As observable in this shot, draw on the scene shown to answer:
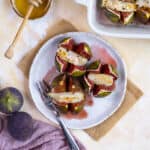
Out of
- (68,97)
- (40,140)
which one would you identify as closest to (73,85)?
(68,97)

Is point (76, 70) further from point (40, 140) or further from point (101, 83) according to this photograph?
point (40, 140)

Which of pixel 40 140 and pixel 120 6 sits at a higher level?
pixel 120 6

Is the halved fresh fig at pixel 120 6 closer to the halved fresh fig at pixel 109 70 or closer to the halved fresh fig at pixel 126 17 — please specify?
the halved fresh fig at pixel 126 17

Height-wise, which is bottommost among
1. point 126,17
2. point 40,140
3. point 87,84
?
point 40,140

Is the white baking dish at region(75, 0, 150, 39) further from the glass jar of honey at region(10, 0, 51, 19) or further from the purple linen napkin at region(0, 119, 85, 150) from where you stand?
the purple linen napkin at region(0, 119, 85, 150)

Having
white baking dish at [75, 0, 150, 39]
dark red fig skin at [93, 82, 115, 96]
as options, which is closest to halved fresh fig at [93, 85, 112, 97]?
dark red fig skin at [93, 82, 115, 96]

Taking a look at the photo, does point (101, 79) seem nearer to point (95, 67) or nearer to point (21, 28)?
point (95, 67)

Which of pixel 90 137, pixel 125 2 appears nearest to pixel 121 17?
pixel 125 2
